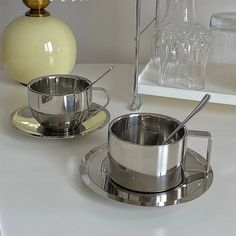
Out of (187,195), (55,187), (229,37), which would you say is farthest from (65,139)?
(229,37)

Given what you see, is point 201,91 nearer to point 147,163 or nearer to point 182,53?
point 182,53

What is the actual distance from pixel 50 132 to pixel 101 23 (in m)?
0.48

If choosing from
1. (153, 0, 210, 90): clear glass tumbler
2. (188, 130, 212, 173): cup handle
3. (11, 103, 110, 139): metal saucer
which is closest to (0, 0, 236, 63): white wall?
(153, 0, 210, 90): clear glass tumbler

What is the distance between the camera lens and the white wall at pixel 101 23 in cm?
120

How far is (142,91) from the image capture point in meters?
0.94

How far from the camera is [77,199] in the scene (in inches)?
26.0

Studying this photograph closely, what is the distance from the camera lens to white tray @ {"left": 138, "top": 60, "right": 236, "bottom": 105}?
92 centimetres

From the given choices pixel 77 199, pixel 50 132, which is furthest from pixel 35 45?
pixel 77 199

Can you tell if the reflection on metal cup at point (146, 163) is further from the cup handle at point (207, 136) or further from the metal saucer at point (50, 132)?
the metal saucer at point (50, 132)

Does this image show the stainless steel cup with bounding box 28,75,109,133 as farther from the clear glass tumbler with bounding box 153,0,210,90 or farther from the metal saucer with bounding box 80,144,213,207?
the clear glass tumbler with bounding box 153,0,210,90

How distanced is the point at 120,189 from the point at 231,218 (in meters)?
0.15

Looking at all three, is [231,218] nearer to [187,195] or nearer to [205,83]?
[187,195]

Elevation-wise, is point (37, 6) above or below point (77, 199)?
above

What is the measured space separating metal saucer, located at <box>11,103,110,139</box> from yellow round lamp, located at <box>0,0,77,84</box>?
0.14 metres
